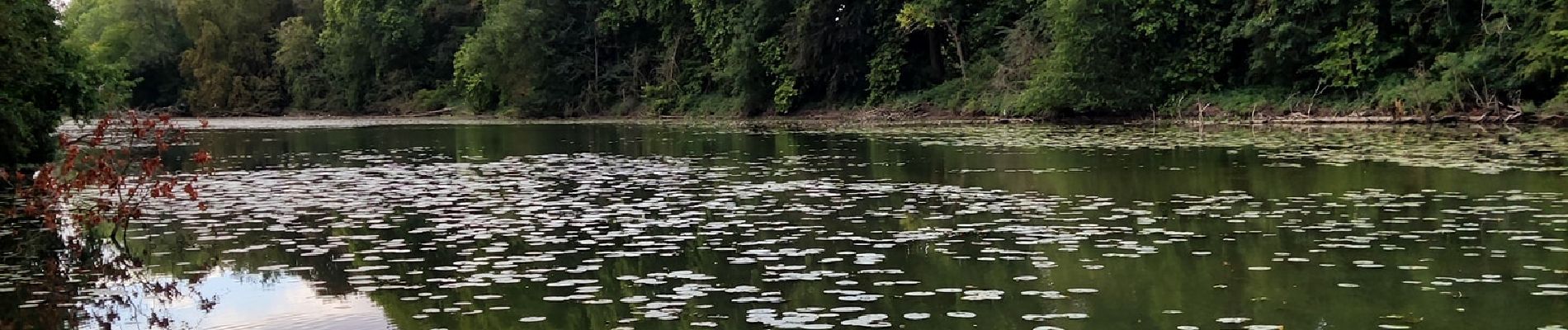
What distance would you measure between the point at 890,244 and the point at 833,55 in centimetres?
5031

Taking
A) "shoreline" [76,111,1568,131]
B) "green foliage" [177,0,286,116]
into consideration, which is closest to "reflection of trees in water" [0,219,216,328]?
"shoreline" [76,111,1568,131]

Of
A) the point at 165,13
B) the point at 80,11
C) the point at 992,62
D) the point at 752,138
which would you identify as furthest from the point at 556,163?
the point at 80,11

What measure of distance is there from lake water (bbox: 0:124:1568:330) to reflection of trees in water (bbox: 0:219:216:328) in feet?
0.32

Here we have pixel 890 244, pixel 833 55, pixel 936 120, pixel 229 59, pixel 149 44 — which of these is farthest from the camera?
pixel 149 44

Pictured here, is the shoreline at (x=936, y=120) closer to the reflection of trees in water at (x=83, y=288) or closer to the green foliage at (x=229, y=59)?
the green foliage at (x=229, y=59)

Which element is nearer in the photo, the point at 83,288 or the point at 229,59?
the point at 83,288

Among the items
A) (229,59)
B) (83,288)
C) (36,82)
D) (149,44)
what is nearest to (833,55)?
(36,82)

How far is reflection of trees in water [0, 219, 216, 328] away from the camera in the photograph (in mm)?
12086

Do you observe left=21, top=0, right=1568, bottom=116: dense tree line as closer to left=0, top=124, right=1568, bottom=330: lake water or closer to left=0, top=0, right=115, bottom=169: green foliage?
left=0, top=0, right=115, bottom=169: green foliage

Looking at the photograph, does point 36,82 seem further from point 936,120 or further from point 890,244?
point 936,120

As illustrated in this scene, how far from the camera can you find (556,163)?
32.9 m

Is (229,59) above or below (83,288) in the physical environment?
above

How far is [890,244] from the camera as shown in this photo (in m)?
16.1

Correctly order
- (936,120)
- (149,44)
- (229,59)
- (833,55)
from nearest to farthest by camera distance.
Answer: (936,120) → (833,55) → (229,59) → (149,44)
